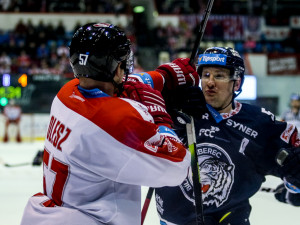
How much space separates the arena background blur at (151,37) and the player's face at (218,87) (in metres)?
7.91

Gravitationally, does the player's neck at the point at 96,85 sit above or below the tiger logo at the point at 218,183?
above

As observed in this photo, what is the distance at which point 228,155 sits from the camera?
205 cm

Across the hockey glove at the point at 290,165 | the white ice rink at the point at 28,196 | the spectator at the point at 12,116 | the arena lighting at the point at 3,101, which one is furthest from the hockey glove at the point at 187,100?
the spectator at the point at 12,116

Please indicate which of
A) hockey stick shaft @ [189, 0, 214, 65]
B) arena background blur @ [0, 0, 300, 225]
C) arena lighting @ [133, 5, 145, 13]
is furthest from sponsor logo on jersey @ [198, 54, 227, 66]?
arena lighting @ [133, 5, 145, 13]

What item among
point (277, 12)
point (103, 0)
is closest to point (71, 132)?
point (103, 0)

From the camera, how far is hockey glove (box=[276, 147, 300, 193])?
1873 mm

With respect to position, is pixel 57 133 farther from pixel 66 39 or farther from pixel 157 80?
pixel 66 39

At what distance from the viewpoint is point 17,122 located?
958cm

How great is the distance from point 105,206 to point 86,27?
57cm

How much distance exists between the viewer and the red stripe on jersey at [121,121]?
1.36 m

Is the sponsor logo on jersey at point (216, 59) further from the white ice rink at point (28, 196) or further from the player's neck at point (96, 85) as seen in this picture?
the white ice rink at point (28, 196)

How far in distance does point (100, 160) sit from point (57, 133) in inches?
7.4

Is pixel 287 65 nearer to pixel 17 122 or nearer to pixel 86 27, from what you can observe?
pixel 17 122

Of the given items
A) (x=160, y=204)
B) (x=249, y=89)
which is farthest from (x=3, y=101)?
(x=249, y=89)
